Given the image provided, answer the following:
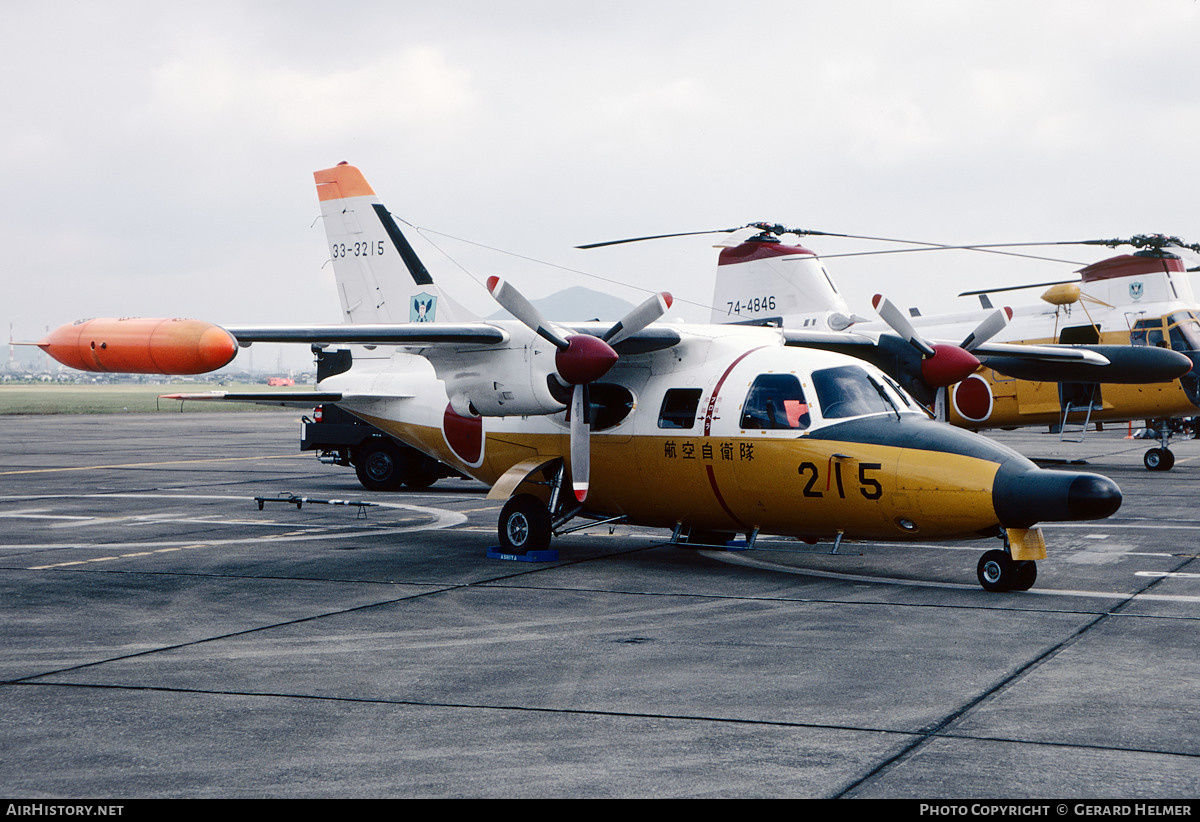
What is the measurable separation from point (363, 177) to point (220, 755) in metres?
15.8

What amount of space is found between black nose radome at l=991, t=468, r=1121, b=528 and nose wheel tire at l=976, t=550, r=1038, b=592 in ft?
1.88

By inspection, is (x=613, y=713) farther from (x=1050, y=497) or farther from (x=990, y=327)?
(x=990, y=327)

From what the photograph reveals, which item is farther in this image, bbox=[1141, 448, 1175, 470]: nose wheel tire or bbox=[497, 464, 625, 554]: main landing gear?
bbox=[1141, 448, 1175, 470]: nose wheel tire

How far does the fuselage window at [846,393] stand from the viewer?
44.3 ft

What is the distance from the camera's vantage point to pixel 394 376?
62.1 feet

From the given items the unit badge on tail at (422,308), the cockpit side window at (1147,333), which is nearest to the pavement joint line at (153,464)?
the unit badge on tail at (422,308)

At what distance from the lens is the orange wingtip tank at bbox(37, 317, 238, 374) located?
40.2ft

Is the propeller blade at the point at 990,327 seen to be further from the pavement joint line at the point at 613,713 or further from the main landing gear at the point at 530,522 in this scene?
the pavement joint line at the point at 613,713

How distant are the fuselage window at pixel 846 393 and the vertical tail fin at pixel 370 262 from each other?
7.62 m

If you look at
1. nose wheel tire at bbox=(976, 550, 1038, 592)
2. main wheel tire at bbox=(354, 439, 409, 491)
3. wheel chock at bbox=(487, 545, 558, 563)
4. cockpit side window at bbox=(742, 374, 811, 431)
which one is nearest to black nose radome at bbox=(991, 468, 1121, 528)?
nose wheel tire at bbox=(976, 550, 1038, 592)

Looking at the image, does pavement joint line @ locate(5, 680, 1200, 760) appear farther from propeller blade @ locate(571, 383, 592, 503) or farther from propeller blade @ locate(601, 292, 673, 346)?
propeller blade @ locate(601, 292, 673, 346)

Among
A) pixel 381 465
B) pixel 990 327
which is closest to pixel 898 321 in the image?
pixel 990 327
